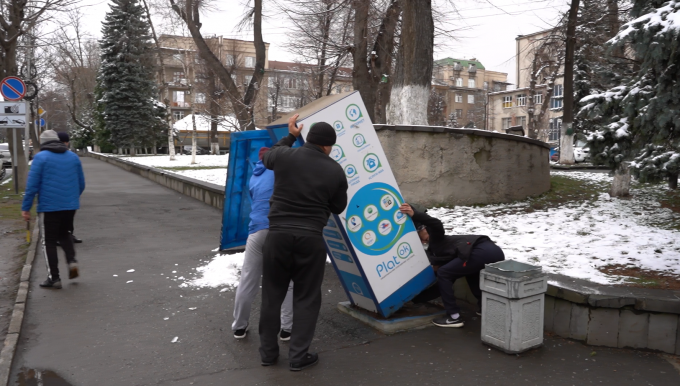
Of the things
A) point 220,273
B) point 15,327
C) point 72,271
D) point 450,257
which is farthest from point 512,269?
point 72,271

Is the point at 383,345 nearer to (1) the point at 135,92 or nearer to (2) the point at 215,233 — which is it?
(2) the point at 215,233

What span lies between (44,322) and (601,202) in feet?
31.1

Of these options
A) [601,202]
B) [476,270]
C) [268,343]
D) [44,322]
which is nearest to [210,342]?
[268,343]

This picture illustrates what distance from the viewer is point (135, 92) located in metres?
47.8

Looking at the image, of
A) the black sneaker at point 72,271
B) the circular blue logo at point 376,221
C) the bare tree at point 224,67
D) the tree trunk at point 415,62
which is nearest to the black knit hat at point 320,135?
the circular blue logo at point 376,221

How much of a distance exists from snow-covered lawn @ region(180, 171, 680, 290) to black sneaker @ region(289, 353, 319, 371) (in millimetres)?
2542

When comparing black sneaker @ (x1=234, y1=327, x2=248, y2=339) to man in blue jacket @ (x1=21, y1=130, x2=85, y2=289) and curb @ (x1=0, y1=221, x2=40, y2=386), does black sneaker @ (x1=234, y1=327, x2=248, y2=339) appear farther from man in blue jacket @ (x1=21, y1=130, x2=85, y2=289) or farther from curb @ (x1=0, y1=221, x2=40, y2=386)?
man in blue jacket @ (x1=21, y1=130, x2=85, y2=289)

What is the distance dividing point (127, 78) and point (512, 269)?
4798 centimetres

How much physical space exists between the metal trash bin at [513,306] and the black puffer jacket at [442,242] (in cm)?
35

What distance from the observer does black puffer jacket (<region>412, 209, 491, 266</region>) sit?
495cm

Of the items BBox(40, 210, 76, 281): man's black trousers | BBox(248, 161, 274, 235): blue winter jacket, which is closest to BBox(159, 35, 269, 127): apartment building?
BBox(40, 210, 76, 281): man's black trousers

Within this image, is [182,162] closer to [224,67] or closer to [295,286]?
[224,67]

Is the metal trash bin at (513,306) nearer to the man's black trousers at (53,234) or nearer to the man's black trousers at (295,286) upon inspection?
the man's black trousers at (295,286)

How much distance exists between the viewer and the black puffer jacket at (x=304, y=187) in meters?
4.03
